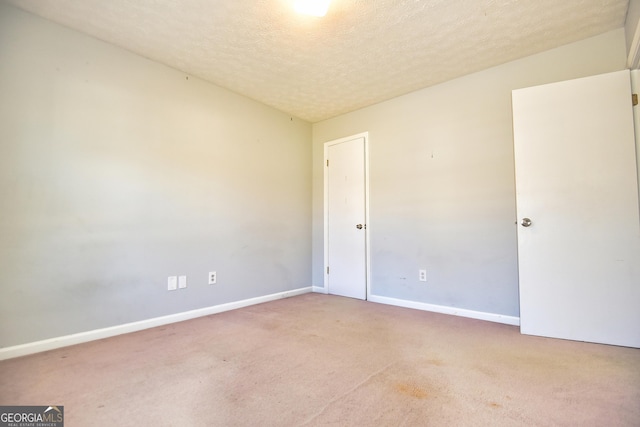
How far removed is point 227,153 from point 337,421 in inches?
111

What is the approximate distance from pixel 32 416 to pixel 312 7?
9.06 ft

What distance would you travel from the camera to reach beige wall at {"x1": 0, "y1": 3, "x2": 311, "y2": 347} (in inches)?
83.0

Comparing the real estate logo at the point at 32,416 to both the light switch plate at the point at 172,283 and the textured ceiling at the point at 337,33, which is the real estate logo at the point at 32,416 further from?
the textured ceiling at the point at 337,33

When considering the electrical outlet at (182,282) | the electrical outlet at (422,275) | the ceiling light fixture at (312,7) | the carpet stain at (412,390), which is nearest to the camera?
the carpet stain at (412,390)

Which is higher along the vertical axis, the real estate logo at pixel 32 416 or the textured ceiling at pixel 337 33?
the textured ceiling at pixel 337 33

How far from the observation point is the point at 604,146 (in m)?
2.28

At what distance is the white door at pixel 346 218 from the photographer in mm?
3877

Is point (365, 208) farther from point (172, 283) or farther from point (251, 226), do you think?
point (172, 283)

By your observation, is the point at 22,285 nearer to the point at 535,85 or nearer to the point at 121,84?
the point at 121,84

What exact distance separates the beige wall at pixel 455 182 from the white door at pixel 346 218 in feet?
0.53

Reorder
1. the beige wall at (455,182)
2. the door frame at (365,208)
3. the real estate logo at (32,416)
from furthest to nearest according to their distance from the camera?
the door frame at (365,208) < the beige wall at (455,182) < the real estate logo at (32,416)

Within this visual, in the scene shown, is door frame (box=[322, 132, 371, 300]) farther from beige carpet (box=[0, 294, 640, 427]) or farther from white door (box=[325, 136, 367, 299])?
beige carpet (box=[0, 294, 640, 427])

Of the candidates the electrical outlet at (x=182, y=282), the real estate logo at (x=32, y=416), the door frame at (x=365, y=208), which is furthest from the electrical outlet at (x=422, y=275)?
the real estate logo at (x=32, y=416)

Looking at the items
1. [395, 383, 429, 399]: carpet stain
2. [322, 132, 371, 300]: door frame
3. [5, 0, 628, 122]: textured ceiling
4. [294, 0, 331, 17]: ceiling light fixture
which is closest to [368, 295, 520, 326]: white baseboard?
[322, 132, 371, 300]: door frame
